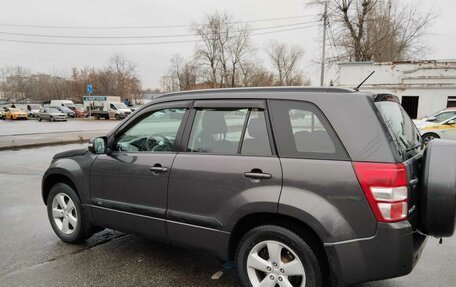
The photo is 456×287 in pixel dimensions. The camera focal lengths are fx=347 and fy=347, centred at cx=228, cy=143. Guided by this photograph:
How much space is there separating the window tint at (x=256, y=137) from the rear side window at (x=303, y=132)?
10cm

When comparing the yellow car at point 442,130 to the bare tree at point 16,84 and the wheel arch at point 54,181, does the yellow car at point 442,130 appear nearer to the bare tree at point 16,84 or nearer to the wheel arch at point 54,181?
the wheel arch at point 54,181

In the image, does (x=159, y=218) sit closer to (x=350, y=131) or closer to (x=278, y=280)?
(x=278, y=280)

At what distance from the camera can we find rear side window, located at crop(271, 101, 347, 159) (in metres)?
2.54

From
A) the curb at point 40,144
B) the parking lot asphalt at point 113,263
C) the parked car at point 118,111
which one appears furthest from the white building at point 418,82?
the parked car at point 118,111

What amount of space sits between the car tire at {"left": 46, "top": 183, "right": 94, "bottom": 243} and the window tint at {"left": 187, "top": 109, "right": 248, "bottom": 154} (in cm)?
180

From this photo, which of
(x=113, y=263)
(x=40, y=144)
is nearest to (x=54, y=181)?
(x=113, y=263)

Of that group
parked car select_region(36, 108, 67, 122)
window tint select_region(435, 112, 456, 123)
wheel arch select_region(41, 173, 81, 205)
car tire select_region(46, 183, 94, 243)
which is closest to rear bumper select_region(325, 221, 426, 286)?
car tire select_region(46, 183, 94, 243)

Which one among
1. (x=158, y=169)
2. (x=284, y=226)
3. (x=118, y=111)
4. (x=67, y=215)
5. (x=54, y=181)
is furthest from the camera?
(x=118, y=111)

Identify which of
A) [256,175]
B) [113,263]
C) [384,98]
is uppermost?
[384,98]

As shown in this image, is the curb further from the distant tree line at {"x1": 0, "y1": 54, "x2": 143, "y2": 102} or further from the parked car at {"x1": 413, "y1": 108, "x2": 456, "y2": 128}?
the distant tree line at {"x1": 0, "y1": 54, "x2": 143, "y2": 102}

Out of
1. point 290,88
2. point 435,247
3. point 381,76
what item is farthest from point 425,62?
point 290,88

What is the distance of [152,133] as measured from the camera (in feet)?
12.5

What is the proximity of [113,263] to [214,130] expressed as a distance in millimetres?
1847

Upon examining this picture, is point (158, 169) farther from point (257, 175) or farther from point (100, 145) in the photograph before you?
point (257, 175)
